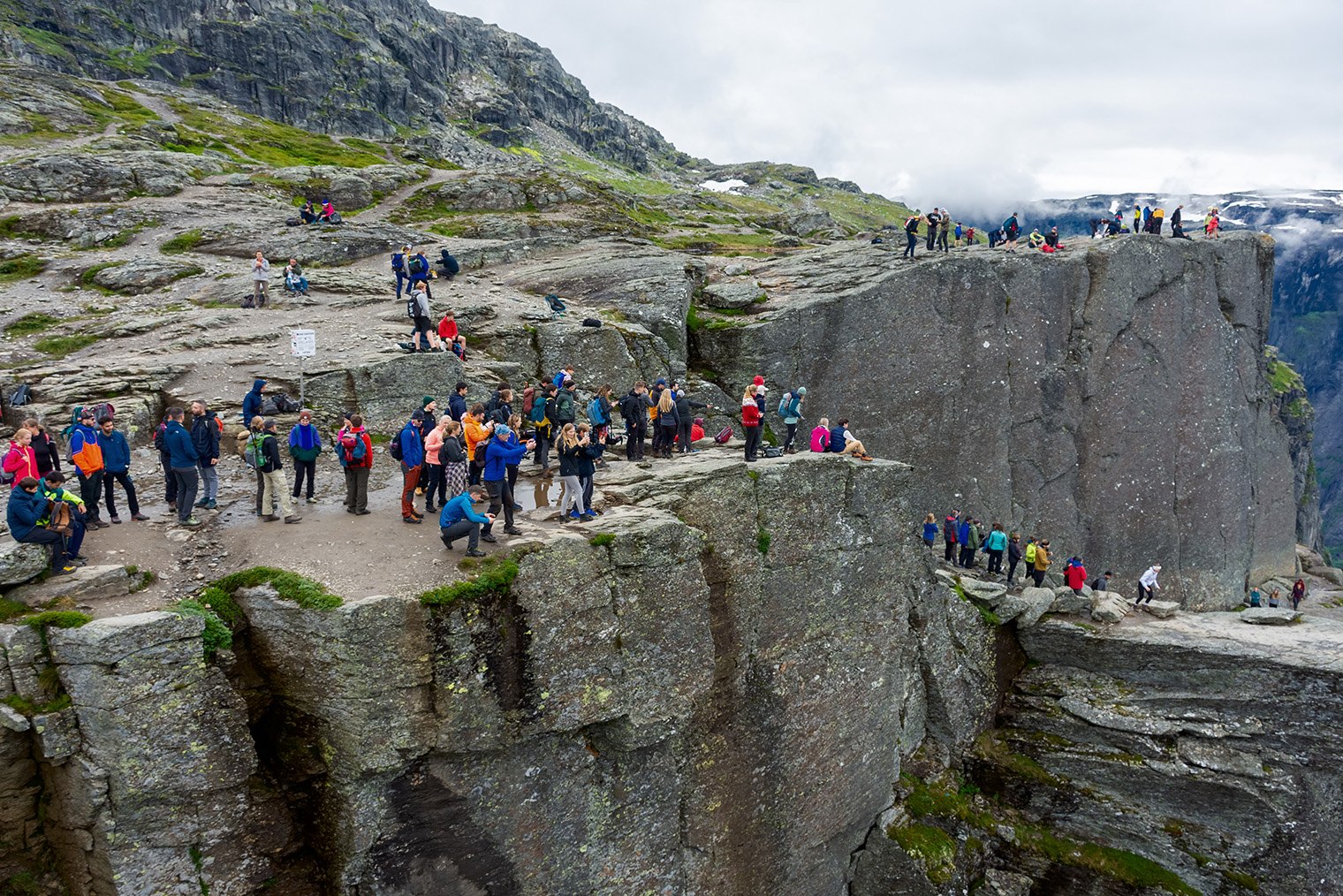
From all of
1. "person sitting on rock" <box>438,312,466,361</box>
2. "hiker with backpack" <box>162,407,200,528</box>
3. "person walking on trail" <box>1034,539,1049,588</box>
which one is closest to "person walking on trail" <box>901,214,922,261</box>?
"person walking on trail" <box>1034,539,1049,588</box>

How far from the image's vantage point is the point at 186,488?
1755 cm

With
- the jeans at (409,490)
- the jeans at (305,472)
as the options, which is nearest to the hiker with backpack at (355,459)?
the jeans at (409,490)

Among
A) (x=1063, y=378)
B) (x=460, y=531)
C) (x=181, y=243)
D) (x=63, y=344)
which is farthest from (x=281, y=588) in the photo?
(x=1063, y=378)

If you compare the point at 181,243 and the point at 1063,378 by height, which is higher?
the point at 181,243

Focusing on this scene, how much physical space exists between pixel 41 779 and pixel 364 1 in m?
165

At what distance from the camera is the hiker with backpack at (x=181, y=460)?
17375mm

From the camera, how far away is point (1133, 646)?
88.7 feet

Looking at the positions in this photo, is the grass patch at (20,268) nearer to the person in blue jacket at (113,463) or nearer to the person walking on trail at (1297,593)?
the person in blue jacket at (113,463)

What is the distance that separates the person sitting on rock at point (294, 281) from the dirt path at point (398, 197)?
16803mm

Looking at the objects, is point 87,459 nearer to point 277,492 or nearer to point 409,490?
point 277,492

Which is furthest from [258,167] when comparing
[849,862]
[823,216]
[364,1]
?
[364,1]

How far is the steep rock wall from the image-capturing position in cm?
3575

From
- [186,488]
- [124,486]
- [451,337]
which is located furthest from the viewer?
[451,337]

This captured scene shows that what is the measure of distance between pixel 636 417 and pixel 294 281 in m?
21.0
